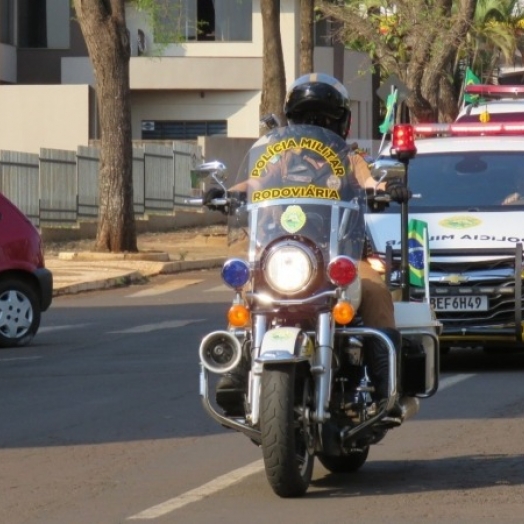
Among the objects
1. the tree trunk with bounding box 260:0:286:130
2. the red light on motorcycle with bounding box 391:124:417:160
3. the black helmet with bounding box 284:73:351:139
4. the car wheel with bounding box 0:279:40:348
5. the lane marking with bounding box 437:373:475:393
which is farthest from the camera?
the tree trunk with bounding box 260:0:286:130

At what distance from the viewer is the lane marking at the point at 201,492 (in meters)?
7.21

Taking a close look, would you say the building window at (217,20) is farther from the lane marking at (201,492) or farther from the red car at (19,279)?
the lane marking at (201,492)

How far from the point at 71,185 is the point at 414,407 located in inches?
966

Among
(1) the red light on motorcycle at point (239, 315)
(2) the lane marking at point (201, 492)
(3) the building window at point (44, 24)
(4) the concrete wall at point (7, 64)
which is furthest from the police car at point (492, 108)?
(3) the building window at point (44, 24)

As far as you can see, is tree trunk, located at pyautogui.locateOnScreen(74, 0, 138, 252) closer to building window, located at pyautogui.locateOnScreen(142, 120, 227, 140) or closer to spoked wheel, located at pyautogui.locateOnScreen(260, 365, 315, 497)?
spoked wheel, located at pyautogui.locateOnScreen(260, 365, 315, 497)

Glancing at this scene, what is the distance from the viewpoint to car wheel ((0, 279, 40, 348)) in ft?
50.4

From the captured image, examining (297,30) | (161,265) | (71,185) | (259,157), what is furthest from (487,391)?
(297,30)

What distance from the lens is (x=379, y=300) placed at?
7691mm

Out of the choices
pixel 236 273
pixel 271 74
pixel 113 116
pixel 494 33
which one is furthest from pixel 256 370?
pixel 494 33

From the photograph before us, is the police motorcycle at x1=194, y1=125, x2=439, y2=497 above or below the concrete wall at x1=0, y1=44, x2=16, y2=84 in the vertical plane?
below

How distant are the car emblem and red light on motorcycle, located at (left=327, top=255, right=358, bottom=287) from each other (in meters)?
5.18

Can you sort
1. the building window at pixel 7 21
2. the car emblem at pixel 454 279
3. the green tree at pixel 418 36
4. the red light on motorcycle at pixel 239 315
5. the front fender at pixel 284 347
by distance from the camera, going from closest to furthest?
the front fender at pixel 284 347 → the red light on motorcycle at pixel 239 315 → the car emblem at pixel 454 279 → the green tree at pixel 418 36 → the building window at pixel 7 21

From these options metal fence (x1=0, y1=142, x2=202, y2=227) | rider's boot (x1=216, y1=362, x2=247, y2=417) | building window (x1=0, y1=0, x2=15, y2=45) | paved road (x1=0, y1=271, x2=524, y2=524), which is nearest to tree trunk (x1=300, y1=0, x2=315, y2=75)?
metal fence (x1=0, y1=142, x2=202, y2=227)

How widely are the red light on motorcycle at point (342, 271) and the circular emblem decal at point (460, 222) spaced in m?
5.54
